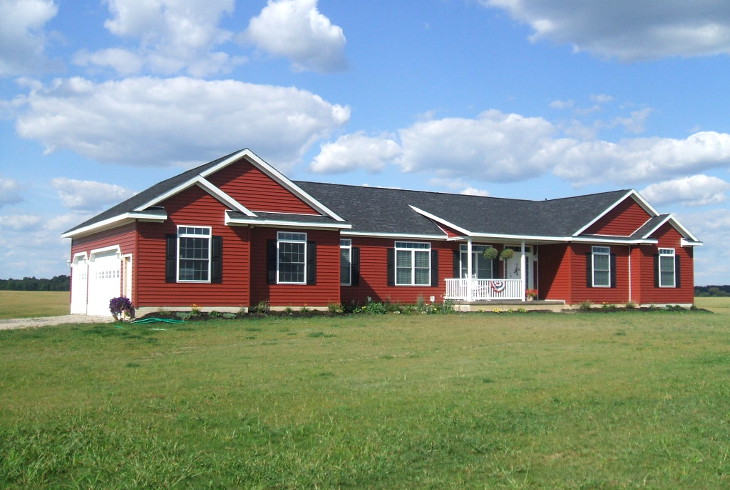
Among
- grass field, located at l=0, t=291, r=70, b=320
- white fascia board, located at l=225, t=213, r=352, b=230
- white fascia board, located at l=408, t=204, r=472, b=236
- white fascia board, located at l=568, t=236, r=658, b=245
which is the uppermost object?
white fascia board, located at l=408, t=204, r=472, b=236

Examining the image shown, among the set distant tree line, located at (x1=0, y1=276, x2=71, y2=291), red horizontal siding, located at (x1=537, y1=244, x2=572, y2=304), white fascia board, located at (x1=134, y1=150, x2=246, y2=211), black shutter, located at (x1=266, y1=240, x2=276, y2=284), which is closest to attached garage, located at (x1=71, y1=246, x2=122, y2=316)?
white fascia board, located at (x1=134, y1=150, x2=246, y2=211)

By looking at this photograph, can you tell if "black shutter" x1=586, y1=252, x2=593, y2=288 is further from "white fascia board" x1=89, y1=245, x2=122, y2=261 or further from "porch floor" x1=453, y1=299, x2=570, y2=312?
"white fascia board" x1=89, y1=245, x2=122, y2=261

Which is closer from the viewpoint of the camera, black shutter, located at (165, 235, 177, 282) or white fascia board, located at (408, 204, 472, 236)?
black shutter, located at (165, 235, 177, 282)

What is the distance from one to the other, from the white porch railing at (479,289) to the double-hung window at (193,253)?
10.2 metres

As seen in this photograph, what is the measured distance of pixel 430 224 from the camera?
3039 centimetres

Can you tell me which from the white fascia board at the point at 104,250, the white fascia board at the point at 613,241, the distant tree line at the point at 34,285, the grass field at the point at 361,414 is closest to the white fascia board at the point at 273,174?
the white fascia board at the point at 104,250

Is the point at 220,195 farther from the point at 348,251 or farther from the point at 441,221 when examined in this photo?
the point at 441,221

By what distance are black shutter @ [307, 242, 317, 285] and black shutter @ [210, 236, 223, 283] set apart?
3.07m

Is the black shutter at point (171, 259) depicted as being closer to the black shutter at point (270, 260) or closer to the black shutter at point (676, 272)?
the black shutter at point (270, 260)

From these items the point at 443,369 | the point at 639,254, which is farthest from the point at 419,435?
the point at 639,254

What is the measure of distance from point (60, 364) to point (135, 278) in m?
9.88

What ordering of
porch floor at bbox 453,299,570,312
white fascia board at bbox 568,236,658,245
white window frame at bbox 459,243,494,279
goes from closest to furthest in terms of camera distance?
porch floor at bbox 453,299,570,312 < white window frame at bbox 459,243,494,279 < white fascia board at bbox 568,236,658,245

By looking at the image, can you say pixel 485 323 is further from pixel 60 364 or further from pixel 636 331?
pixel 60 364

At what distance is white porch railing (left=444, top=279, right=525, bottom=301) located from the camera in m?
29.4
